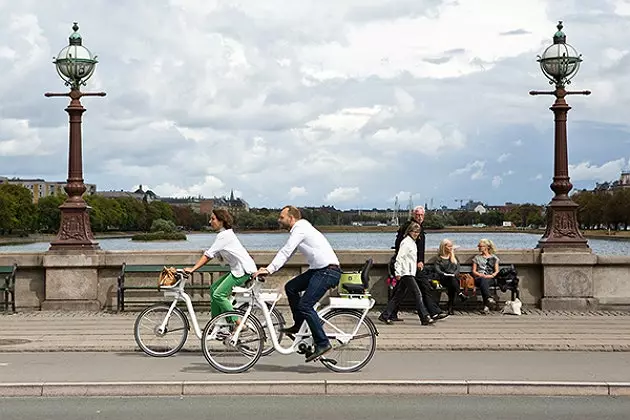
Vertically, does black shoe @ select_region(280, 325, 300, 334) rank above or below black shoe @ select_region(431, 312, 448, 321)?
above

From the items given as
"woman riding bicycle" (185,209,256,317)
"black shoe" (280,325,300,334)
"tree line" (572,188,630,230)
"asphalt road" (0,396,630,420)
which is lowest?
"asphalt road" (0,396,630,420)

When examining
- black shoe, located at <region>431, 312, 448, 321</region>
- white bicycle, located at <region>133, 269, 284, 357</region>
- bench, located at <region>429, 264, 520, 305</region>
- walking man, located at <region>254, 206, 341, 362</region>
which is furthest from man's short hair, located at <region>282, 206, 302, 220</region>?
bench, located at <region>429, 264, 520, 305</region>

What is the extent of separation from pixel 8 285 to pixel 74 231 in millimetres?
1405

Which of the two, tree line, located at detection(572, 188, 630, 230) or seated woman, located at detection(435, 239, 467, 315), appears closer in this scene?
seated woman, located at detection(435, 239, 467, 315)

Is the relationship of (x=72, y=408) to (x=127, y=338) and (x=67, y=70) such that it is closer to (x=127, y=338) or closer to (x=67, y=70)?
(x=127, y=338)

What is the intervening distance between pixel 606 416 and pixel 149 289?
1003cm

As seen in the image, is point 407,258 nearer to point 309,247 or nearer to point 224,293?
point 224,293

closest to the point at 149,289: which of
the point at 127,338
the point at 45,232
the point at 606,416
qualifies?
the point at 127,338

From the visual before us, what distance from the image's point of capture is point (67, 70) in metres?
17.3

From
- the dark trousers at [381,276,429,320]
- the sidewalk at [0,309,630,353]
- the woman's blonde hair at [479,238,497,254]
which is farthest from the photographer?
the woman's blonde hair at [479,238,497,254]

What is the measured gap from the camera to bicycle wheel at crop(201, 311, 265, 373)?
1059 centimetres

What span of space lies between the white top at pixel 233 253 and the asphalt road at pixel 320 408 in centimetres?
221

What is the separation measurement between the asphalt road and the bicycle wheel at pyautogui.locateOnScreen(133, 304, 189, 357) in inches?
89.4

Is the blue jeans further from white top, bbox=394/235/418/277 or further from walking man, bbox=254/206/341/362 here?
white top, bbox=394/235/418/277
